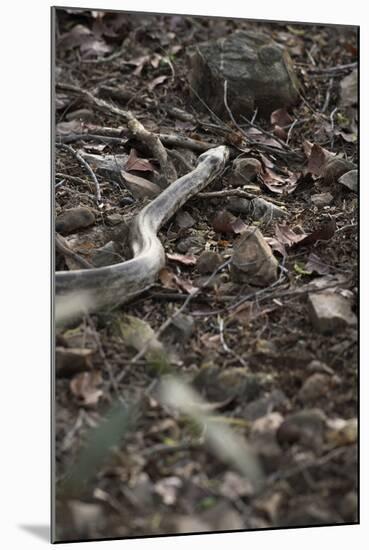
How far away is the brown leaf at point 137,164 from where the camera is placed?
390cm

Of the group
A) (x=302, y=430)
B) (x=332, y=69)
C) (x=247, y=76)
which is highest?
(x=247, y=76)

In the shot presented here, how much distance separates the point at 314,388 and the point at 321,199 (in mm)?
1063

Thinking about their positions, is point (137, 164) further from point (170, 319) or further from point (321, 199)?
point (170, 319)

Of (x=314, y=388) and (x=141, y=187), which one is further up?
(x=141, y=187)

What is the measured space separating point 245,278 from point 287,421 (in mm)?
618

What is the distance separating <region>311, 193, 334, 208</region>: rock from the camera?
3.90 meters

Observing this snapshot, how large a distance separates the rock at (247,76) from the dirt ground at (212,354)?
3.1 inches

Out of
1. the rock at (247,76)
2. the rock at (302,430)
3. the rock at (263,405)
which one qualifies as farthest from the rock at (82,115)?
the rock at (302,430)

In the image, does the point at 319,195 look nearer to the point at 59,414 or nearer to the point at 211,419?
the point at 211,419

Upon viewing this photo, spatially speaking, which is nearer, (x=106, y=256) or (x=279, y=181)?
(x=106, y=256)

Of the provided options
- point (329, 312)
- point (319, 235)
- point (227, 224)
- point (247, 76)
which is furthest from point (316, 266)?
point (247, 76)

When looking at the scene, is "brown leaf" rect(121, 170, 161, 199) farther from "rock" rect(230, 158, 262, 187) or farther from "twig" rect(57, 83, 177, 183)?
"rock" rect(230, 158, 262, 187)

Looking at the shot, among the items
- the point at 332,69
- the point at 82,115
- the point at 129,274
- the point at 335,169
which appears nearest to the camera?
the point at 129,274

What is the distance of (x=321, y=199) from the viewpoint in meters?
3.92
